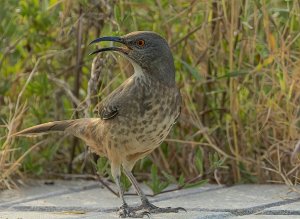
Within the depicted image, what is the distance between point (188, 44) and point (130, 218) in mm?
1819

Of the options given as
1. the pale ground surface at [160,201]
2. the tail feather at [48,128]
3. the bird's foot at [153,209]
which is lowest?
the pale ground surface at [160,201]

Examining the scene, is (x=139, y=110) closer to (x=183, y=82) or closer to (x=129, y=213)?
(x=129, y=213)

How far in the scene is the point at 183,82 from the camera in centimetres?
605

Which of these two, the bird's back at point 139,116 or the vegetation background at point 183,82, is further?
the vegetation background at point 183,82

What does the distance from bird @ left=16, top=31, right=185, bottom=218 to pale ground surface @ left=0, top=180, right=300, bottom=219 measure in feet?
0.69

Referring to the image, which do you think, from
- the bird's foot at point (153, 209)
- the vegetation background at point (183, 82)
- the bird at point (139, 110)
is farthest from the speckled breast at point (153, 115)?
the vegetation background at point (183, 82)

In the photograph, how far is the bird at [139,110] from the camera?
4871 mm

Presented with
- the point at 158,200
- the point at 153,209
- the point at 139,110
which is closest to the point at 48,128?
the point at 158,200

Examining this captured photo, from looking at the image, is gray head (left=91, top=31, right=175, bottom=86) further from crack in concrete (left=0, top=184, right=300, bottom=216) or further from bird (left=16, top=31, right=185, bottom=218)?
crack in concrete (left=0, top=184, right=300, bottom=216)

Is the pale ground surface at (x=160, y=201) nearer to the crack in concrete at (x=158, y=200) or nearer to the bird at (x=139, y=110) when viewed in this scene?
the crack in concrete at (x=158, y=200)

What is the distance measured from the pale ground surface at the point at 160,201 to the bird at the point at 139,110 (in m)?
0.21

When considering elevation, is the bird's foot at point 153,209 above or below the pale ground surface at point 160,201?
above

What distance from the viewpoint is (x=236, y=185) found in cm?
586

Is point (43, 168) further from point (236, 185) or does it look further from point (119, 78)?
point (236, 185)
